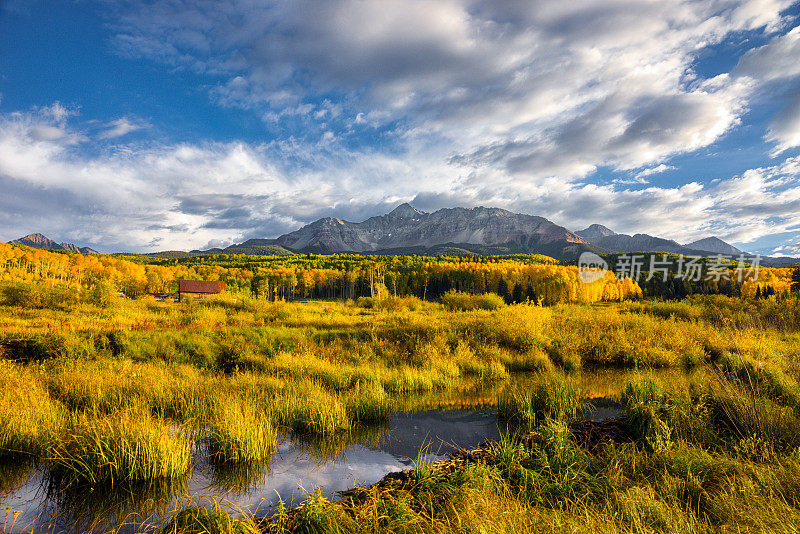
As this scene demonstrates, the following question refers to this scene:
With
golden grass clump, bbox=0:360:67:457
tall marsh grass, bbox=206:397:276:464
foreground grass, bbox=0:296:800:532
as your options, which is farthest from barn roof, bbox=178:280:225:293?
tall marsh grass, bbox=206:397:276:464

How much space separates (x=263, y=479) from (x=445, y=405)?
5.52 m

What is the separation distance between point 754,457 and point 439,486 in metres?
5.17

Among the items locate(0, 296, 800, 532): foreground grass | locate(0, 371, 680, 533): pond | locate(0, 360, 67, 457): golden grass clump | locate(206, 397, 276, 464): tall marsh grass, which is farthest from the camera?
locate(206, 397, 276, 464): tall marsh grass

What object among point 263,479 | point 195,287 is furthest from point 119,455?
point 195,287

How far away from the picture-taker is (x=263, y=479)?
19.2ft

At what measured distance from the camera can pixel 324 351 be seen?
14922 millimetres

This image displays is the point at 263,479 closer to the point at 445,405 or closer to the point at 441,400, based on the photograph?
the point at 445,405

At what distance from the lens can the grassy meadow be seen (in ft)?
13.8

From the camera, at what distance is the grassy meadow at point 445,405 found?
166 inches

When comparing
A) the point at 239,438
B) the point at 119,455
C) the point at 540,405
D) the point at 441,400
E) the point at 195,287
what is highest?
the point at 119,455

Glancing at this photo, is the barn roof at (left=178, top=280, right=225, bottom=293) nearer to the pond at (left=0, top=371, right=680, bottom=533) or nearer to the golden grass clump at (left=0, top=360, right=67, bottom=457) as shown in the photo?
the golden grass clump at (left=0, top=360, right=67, bottom=457)

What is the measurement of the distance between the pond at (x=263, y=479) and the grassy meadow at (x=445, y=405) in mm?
179

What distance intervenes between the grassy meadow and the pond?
18 cm

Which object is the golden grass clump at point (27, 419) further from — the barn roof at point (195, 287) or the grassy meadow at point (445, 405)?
the barn roof at point (195, 287)
